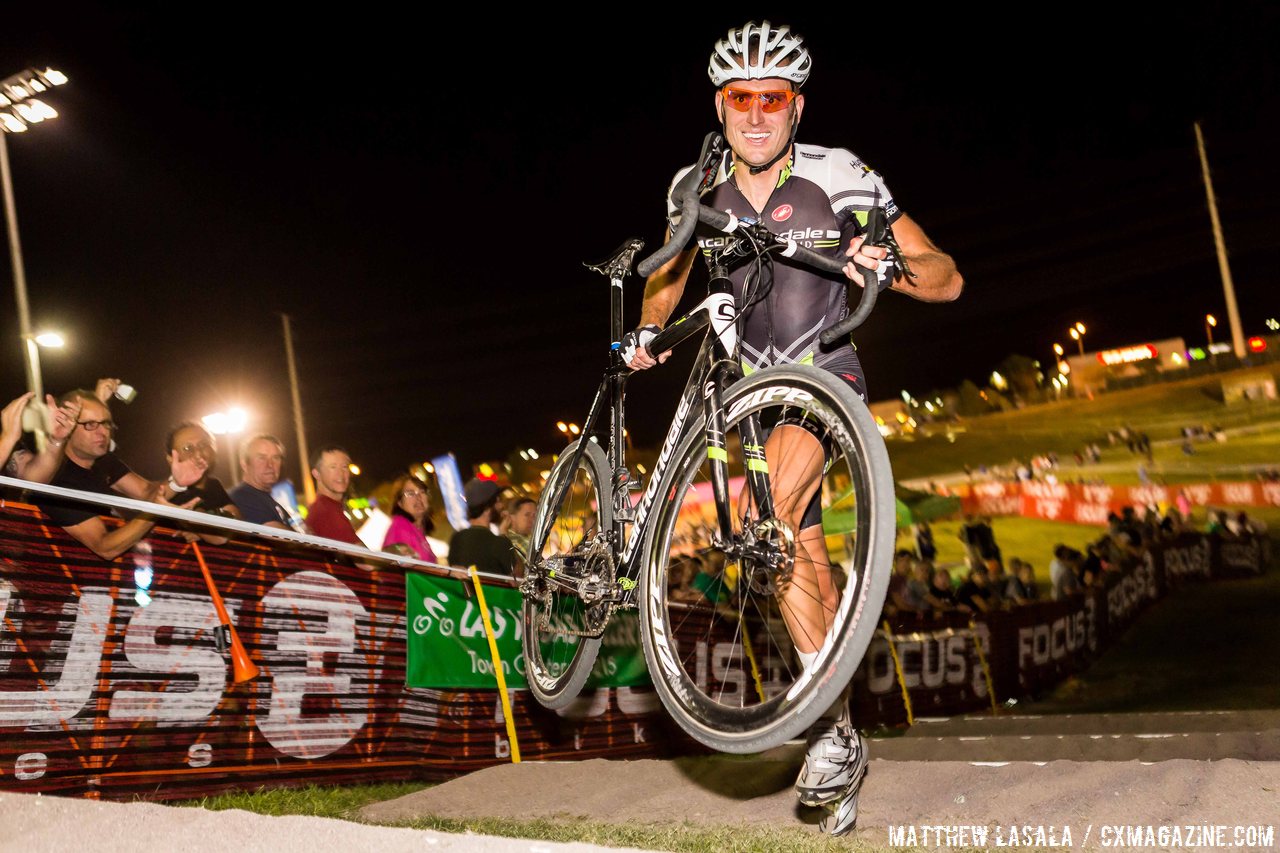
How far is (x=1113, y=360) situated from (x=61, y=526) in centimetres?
11769

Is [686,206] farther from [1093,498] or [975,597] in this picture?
[1093,498]

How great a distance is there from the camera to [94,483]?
6.25 meters

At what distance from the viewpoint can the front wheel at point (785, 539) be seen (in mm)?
3234

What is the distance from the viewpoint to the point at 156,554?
5.91 meters

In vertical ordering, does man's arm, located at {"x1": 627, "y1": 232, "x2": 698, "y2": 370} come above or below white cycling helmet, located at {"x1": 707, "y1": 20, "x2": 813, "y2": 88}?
below

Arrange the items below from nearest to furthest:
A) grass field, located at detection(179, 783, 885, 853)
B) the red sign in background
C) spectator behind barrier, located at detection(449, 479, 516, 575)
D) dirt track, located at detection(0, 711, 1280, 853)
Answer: dirt track, located at detection(0, 711, 1280, 853)
grass field, located at detection(179, 783, 885, 853)
spectator behind barrier, located at detection(449, 479, 516, 575)
the red sign in background

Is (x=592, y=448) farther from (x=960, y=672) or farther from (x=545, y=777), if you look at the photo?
(x=960, y=672)

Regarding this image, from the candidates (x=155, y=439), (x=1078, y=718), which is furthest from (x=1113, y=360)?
(x=1078, y=718)

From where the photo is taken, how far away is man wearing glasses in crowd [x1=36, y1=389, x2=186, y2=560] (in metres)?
5.57

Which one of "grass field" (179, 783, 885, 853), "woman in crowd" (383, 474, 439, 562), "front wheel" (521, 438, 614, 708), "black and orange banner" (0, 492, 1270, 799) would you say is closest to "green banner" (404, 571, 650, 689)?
"black and orange banner" (0, 492, 1270, 799)

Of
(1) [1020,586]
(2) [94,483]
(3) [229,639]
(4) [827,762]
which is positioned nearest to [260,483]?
(2) [94,483]

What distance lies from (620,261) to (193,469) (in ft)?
12.1

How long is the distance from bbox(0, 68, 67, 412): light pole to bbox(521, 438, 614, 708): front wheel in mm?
8162

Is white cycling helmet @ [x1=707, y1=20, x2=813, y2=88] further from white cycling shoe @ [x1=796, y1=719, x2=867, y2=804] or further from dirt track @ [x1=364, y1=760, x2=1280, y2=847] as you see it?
dirt track @ [x1=364, y1=760, x2=1280, y2=847]
